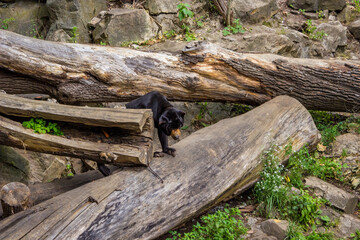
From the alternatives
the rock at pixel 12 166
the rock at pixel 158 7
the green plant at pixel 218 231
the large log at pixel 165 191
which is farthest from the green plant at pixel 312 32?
the rock at pixel 12 166

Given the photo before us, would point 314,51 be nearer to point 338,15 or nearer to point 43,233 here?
point 338,15

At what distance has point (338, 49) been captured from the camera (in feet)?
36.2

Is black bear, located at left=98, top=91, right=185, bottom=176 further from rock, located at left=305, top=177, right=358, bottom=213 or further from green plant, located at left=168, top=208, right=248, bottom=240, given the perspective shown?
rock, located at left=305, top=177, right=358, bottom=213

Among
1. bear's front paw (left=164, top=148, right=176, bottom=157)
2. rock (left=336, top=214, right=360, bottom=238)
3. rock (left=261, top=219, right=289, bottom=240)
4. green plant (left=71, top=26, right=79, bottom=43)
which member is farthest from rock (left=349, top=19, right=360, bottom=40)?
bear's front paw (left=164, top=148, right=176, bottom=157)

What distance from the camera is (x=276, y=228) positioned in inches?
169

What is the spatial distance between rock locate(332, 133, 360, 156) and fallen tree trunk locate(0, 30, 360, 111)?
789 mm

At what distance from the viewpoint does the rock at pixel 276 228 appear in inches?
167

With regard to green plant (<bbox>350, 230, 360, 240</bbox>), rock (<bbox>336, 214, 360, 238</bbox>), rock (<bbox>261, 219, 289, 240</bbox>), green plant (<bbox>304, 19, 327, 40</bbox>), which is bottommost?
rock (<bbox>336, 214, 360, 238</bbox>)

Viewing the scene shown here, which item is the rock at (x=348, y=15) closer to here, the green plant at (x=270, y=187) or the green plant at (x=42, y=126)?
the green plant at (x=270, y=187)

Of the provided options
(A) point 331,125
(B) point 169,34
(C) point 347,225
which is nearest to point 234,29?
(B) point 169,34

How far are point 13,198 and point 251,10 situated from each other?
8.70 metres

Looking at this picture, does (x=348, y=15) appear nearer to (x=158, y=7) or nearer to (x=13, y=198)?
(x=158, y=7)

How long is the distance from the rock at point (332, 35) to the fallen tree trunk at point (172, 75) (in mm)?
3927

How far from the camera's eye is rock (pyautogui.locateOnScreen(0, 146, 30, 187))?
5.29 meters
